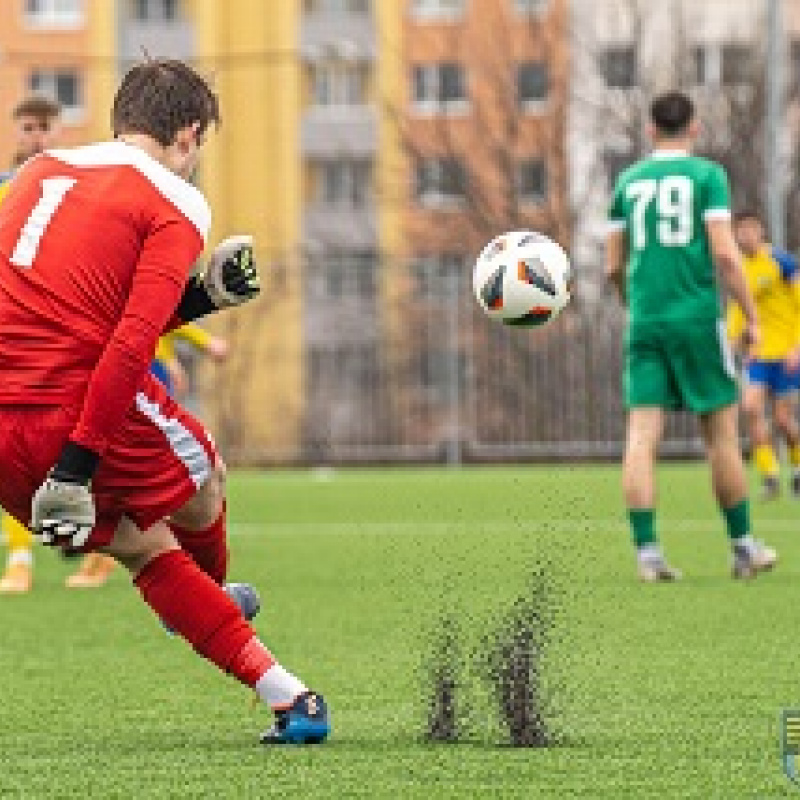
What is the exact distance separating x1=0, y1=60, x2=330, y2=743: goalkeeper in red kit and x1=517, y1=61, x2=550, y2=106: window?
38.5 meters

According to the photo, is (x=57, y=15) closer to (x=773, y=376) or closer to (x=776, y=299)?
(x=773, y=376)

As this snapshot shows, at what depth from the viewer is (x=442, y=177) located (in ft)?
146

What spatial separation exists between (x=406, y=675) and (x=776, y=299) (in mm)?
12651

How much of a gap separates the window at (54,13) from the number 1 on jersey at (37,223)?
2420 inches

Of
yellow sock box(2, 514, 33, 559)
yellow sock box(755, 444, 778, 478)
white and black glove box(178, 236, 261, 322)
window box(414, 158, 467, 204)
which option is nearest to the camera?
white and black glove box(178, 236, 261, 322)

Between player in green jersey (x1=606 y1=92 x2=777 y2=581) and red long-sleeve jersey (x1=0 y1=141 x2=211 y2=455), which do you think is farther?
player in green jersey (x1=606 y1=92 x2=777 y2=581)

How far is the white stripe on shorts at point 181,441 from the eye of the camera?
21.9 feet

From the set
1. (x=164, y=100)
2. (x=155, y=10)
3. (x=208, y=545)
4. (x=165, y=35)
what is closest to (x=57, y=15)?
(x=155, y=10)

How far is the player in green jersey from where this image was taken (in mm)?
12055

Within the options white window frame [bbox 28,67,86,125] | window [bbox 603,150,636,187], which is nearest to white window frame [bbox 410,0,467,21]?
white window frame [bbox 28,67,86,125]

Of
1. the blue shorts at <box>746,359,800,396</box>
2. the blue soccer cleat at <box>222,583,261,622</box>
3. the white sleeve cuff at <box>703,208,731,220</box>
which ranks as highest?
the white sleeve cuff at <box>703,208,731,220</box>

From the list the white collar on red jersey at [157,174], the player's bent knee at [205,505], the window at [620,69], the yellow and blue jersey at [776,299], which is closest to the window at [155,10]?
the window at [620,69]

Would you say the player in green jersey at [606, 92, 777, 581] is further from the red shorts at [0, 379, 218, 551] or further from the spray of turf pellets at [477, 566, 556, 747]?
the red shorts at [0, 379, 218, 551]

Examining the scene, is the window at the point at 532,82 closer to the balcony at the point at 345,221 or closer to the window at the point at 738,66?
the window at the point at 738,66
